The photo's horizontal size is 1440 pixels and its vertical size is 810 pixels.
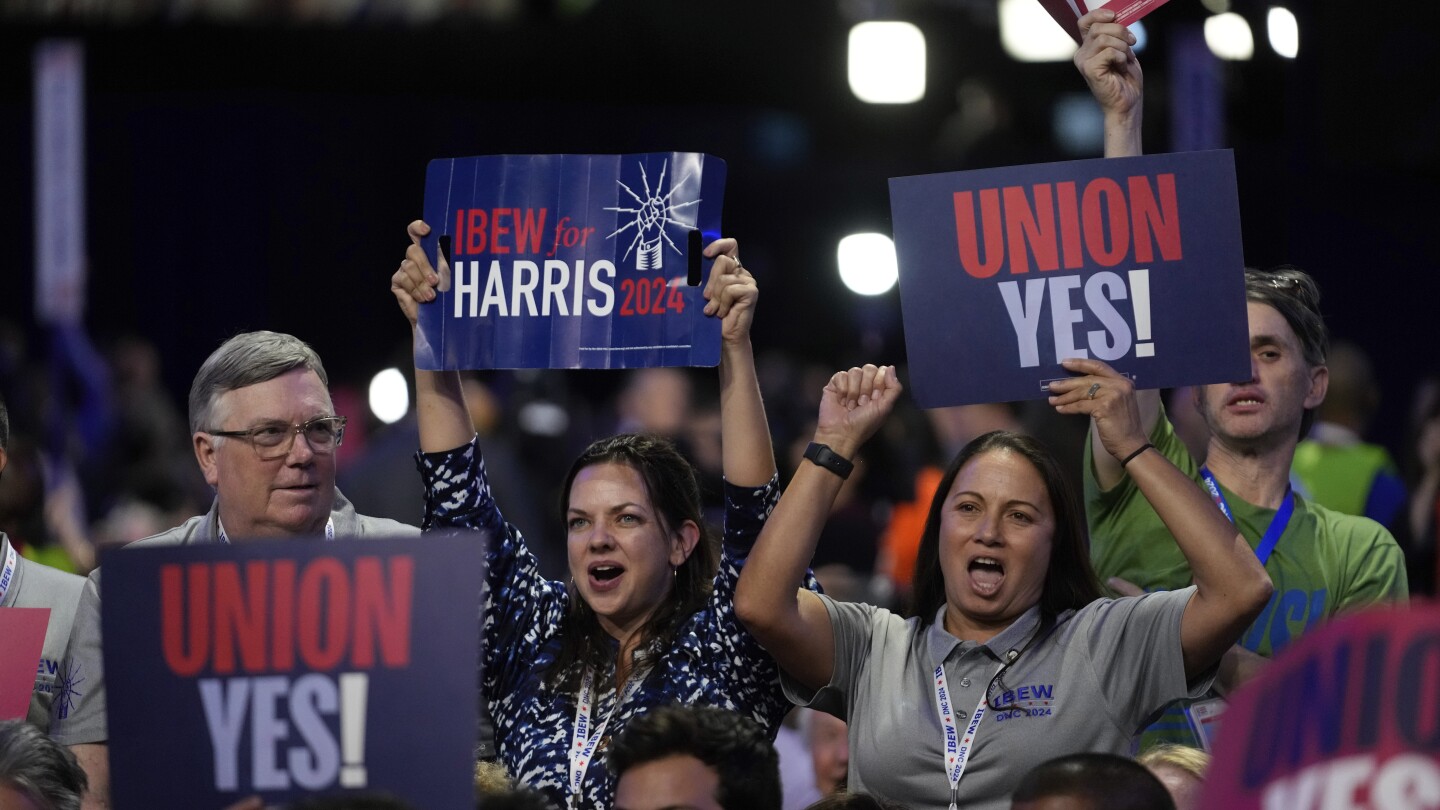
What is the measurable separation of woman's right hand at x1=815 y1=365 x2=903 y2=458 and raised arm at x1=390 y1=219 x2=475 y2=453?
79cm

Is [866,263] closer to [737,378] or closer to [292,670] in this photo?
[737,378]

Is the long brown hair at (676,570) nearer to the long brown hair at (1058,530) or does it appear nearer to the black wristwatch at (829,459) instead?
the black wristwatch at (829,459)

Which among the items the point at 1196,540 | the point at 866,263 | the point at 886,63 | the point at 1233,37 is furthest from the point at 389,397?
the point at 1196,540

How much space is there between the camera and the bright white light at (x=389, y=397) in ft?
28.3

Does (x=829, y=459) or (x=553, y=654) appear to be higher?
(x=829, y=459)

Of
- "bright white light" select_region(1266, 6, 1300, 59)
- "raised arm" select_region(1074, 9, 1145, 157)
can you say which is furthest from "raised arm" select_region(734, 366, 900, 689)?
"bright white light" select_region(1266, 6, 1300, 59)

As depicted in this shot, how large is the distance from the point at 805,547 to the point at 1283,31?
159 inches

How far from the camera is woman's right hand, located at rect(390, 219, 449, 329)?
4.02 metres

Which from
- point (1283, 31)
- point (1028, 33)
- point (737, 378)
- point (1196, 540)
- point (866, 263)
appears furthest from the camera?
point (1028, 33)

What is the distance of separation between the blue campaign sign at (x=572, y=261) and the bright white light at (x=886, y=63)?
4.97m

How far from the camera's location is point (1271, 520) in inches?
158

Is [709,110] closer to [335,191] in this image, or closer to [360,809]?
[335,191]

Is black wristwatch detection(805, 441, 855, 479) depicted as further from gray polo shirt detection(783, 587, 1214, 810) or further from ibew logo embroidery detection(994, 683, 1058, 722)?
ibew logo embroidery detection(994, 683, 1058, 722)

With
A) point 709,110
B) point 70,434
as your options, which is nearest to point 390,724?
point 70,434
